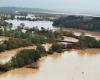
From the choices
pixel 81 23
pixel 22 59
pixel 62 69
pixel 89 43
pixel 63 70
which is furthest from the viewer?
pixel 81 23

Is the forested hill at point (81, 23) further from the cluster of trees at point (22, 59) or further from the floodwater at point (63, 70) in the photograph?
the cluster of trees at point (22, 59)

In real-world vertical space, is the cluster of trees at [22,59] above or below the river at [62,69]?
above

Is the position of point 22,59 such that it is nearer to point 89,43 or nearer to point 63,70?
point 63,70

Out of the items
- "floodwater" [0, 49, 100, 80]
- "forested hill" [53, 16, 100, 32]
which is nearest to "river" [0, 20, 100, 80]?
"floodwater" [0, 49, 100, 80]

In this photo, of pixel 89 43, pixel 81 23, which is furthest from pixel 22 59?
pixel 81 23

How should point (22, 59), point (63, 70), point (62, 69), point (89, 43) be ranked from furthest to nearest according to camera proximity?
1. point (89, 43)
2. point (22, 59)
3. point (62, 69)
4. point (63, 70)

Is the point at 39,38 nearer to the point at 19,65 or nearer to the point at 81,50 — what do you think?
the point at 81,50

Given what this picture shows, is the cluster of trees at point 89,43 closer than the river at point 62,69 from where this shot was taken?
No

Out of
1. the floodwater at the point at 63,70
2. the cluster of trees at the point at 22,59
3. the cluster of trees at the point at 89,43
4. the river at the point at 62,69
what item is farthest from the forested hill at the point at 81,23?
the cluster of trees at the point at 22,59

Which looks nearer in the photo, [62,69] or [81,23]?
[62,69]
